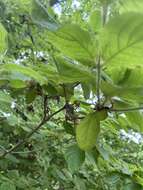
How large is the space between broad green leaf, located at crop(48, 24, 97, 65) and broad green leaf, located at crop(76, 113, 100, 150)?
0.44 ft

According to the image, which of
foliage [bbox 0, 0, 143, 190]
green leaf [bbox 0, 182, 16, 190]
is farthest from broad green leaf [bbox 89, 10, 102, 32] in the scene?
green leaf [bbox 0, 182, 16, 190]

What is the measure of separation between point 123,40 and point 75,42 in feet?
0.21

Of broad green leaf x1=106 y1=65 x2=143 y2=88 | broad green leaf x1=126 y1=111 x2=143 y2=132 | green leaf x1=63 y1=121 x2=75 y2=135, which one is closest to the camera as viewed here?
broad green leaf x1=106 y1=65 x2=143 y2=88

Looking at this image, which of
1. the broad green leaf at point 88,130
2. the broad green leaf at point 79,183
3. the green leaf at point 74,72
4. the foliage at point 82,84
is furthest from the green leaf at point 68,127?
the broad green leaf at point 79,183

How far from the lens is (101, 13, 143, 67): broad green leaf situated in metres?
0.46

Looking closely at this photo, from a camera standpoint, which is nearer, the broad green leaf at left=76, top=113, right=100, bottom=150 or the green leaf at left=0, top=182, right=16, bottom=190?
the broad green leaf at left=76, top=113, right=100, bottom=150

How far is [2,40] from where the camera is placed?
0.65 m

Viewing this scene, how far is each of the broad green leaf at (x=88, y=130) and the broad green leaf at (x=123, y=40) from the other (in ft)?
0.48

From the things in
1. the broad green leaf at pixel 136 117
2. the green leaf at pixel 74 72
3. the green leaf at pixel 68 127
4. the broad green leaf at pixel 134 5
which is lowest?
the broad green leaf at pixel 136 117

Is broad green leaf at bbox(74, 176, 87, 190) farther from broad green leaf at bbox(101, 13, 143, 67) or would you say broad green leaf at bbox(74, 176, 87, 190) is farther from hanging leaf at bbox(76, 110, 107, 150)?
broad green leaf at bbox(101, 13, 143, 67)

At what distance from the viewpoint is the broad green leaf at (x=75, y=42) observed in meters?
0.50

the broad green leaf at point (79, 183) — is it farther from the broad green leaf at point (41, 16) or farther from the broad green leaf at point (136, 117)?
the broad green leaf at point (41, 16)

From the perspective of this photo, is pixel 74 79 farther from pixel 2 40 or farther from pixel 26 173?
pixel 26 173

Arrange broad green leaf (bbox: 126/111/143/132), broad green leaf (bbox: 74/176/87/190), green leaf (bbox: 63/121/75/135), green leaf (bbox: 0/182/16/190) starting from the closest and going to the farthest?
broad green leaf (bbox: 126/111/143/132), green leaf (bbox: 63/121/75/135), green leaf (bbox: 0/182/16/190), broad green leaf (bbox: 74/176/87/190)
